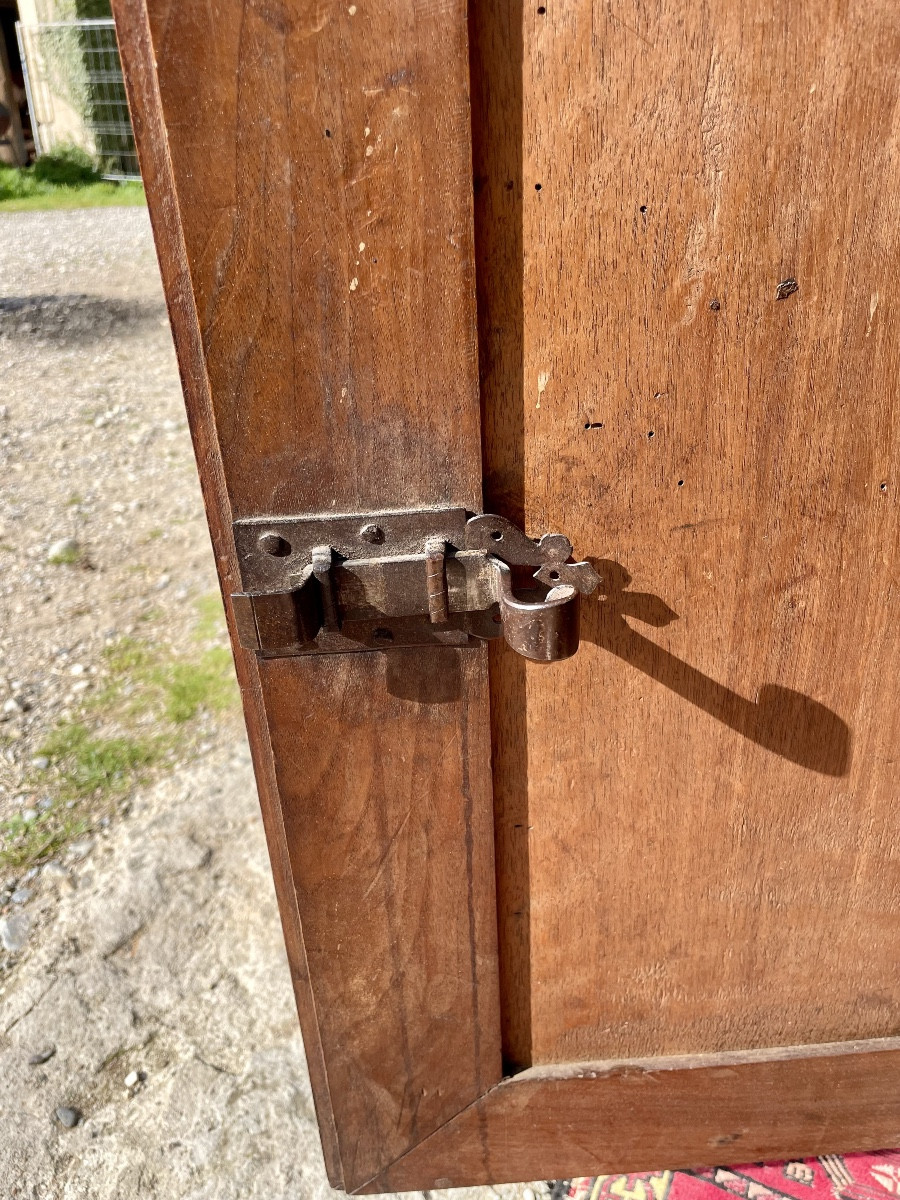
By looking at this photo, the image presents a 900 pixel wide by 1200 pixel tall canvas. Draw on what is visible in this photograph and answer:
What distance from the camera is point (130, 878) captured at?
1.67 m

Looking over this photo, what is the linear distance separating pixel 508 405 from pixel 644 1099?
30.6 inches

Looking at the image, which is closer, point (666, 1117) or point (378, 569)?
point (378, 569)

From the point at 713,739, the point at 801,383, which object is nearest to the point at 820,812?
the point at 713,739

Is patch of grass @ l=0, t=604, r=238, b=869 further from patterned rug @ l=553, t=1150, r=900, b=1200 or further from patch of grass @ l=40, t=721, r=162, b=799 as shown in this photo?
patterned rug @ l=553, t=1150, r=900, b=1200

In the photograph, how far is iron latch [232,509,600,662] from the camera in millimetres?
671

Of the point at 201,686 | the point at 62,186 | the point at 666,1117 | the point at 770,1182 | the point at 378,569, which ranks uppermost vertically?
the point at 378,569

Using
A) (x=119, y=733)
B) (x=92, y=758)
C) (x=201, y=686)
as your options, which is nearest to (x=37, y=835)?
(x=92, y=758)

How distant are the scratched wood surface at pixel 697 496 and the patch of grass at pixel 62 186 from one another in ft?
28.2

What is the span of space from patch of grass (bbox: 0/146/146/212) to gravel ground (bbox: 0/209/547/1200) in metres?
6.12

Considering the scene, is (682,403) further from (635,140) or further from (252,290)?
(252,290)

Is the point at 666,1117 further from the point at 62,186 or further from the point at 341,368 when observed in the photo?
the point at 62,186

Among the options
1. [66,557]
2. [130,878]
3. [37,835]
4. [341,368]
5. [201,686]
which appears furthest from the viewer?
[66,557]

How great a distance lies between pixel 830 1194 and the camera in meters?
1.09

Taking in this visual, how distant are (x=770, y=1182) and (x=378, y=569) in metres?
0.94
